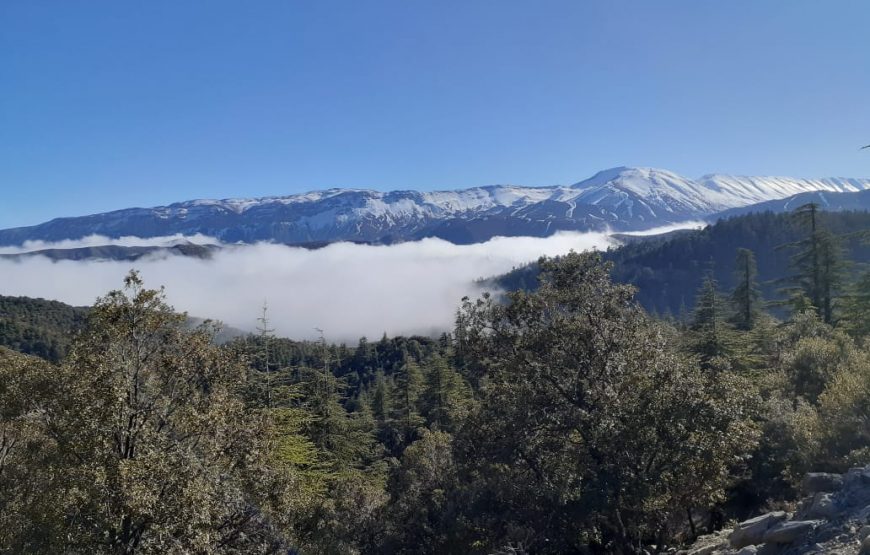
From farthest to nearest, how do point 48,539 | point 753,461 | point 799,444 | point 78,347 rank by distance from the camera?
1. point 753,461
2. point 799,444
3. point 78,347
4. point 48,539

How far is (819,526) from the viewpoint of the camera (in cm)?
1102

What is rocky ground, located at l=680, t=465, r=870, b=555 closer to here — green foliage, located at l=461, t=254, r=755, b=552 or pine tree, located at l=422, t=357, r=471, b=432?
green foliage, located at l=461, t=254, r=755, b=552

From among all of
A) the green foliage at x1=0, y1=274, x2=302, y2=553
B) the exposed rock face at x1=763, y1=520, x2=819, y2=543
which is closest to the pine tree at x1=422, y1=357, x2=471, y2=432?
the green foliage at x1=0, y1=274, x2=302, y2=553

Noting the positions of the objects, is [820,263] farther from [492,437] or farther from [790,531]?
[492,437]

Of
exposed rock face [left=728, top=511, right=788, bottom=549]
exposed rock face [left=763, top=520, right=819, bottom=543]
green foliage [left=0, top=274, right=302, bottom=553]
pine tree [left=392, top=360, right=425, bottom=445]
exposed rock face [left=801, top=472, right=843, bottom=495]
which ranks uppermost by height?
green foliage [left=0, top=274, right=302, bottom=553]

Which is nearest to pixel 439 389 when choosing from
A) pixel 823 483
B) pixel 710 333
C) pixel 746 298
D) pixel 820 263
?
pixel 746 298

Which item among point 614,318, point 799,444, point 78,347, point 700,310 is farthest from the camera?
point 700,310

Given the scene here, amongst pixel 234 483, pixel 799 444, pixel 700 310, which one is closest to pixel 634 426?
pixel 799 444

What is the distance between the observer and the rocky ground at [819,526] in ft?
33.5

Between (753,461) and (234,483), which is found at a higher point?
(234,483)

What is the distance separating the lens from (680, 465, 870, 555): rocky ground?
1022 centimetres

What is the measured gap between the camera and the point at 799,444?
54.3ft

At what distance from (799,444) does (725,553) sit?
228 inches

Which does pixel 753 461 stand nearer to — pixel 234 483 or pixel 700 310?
pixel 234 483
